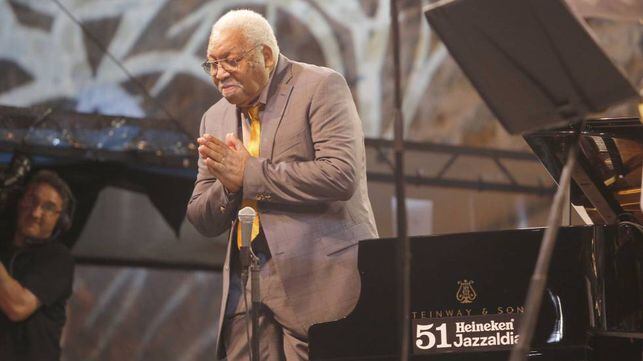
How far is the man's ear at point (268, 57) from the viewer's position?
377 cm

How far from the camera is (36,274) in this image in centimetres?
557

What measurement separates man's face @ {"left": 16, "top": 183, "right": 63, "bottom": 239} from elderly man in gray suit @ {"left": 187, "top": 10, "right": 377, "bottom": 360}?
2.19 metres

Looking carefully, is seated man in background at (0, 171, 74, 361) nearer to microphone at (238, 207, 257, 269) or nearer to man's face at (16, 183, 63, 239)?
man's face at (16, 183, 63, 239)

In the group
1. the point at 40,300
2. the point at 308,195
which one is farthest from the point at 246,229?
the point at 40,300

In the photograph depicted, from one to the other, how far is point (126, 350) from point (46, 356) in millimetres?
1744

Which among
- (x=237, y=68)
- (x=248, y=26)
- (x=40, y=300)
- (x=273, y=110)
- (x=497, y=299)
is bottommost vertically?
(x=497, y=299)

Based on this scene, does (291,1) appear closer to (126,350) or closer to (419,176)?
(419,176)

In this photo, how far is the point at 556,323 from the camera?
3.53 metres

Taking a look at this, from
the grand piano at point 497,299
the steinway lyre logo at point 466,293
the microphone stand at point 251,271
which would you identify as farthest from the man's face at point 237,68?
the steinway lyre logo at point 466,293

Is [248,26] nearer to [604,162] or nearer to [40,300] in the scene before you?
[604,162]

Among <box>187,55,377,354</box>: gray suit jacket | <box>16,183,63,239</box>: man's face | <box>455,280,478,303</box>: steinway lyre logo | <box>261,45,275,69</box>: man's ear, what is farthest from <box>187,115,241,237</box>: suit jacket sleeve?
<box>16,183,63,239</box>: man's face

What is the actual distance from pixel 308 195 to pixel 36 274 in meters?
2.43

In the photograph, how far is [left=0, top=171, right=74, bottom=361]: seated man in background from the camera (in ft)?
17.8

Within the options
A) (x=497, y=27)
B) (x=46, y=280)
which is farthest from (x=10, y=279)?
(x=497, y=27)
